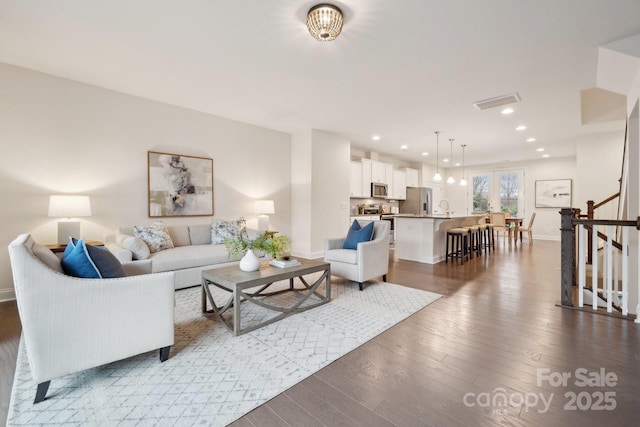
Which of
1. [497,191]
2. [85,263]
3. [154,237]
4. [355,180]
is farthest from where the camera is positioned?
[497,191]

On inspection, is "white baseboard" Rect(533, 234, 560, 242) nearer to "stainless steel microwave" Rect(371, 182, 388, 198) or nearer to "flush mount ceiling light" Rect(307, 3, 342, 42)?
"stainless steel microwave" Rect(371, 182, 388, 198)

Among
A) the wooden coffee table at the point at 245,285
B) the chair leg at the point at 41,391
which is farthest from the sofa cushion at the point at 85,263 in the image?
the wooden coffee table at the point at 245,285

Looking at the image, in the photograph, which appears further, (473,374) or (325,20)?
(325,20)

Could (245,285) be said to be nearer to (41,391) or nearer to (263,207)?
(41,391)

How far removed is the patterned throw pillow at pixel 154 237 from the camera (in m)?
3.84

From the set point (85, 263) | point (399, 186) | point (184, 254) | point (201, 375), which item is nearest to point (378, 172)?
point (399, 186)

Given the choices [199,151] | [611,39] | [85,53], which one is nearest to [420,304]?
[611,39]

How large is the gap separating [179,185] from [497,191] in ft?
33.5

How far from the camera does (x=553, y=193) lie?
932 cm

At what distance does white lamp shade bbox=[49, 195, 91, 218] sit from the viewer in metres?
3.33

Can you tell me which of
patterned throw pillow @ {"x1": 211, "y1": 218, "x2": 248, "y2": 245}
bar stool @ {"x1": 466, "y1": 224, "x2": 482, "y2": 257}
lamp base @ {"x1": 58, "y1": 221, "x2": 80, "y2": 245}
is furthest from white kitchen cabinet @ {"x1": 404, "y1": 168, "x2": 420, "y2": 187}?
lamp base @ {"x1": 58, "y1": 221, "x2": 80, "y2": 245}

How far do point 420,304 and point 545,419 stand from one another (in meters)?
1.68

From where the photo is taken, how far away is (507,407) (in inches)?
63.1

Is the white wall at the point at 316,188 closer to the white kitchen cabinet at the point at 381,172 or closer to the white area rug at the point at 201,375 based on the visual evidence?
the white kitchen cabinet at the point at 381,172
